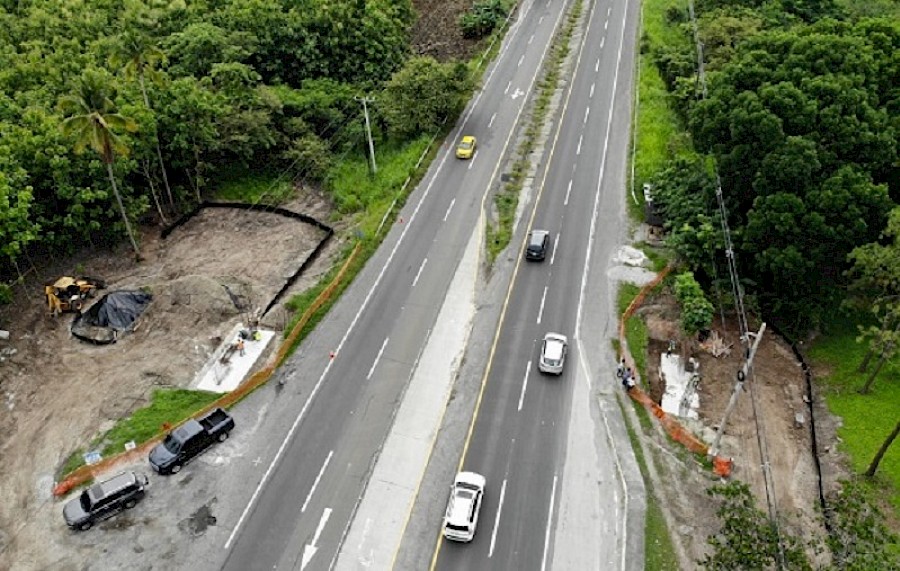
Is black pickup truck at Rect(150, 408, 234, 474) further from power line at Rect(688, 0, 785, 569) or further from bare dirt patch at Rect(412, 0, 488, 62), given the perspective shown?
bare dirt patch at Rect(412, 0, 488, 62)

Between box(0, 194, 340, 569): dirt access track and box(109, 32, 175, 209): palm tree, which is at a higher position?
box(109, 32, 175, 209): palm tree

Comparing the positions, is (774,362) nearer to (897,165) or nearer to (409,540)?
(897,165)

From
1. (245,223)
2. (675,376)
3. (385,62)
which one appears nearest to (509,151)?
(385,62)

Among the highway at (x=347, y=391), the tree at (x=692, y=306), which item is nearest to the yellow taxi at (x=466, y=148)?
the highway at (x=347, y=391)

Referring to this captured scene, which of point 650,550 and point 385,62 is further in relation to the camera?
point 385,62

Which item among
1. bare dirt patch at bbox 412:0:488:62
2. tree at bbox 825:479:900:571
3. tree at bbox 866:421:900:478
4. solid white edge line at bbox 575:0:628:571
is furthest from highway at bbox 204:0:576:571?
tree at bbox 866:421:900:478

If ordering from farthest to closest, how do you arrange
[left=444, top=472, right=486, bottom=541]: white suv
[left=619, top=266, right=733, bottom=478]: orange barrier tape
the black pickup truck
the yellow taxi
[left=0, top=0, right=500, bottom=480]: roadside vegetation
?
the yellow taxi → [left=0, top=0, right=500, bottom=480]: roadside vegetation → [left=619, top=266, right=733, bottom=478]: orange barrier tape → the black pickup truck → [left=444, top=472, right=486, bottom=541]: white suv

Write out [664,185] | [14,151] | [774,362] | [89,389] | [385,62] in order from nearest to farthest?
[89,389] → [774,362] → [14,151] → [664,185] → [385,62]
